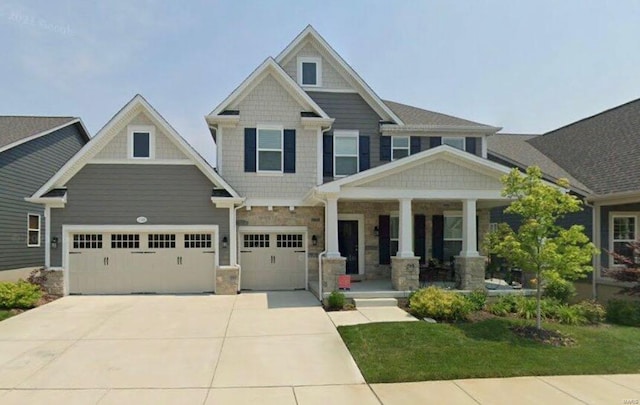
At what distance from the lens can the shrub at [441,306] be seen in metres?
10.6

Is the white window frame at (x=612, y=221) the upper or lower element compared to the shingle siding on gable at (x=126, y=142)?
lower

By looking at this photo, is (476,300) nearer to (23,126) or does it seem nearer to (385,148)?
(385,148)

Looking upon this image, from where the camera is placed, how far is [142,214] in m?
14.6

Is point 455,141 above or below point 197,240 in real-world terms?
above

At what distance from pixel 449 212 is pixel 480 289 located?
4379 millimetres

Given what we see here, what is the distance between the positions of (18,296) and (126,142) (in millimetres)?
5598

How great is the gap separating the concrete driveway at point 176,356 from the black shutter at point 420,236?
5667 millimetres

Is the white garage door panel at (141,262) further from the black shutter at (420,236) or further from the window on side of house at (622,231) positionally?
the window on side of house at (622,231)

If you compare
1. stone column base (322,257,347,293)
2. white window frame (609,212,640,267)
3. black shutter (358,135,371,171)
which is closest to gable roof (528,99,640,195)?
white window frame (609,212,640,267)

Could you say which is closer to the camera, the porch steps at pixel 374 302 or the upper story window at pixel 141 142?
the porch steps at pixel 374 302

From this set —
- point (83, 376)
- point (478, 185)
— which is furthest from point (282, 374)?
point (478, 185)

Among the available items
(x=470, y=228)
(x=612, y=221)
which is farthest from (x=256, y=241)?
(x=612, y=221)

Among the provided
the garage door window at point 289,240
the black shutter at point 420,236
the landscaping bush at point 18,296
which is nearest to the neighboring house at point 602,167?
the black shutter at point 420,236

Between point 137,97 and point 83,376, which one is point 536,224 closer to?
point 83,376
